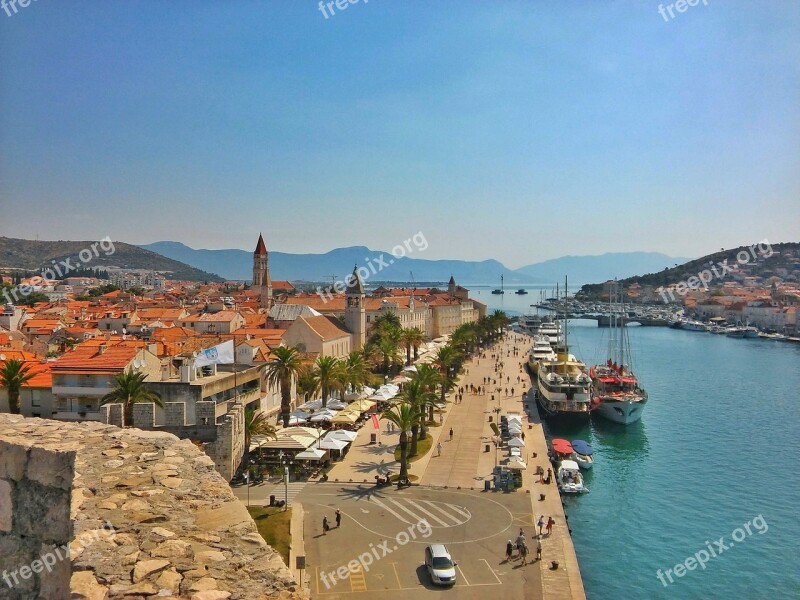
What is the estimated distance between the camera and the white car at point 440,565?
77.7 ft

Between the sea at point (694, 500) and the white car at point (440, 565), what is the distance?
7.63m

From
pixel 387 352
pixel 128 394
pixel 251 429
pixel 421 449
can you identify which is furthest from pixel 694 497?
pixel 387 352

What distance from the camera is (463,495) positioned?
34.7 meters

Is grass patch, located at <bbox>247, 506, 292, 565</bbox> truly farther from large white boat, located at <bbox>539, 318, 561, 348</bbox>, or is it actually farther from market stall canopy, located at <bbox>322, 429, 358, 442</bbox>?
large white boat, located at <bbox>539, 318, 561, 348</bbox>

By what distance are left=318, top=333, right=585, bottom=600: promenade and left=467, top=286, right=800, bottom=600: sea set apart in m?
2.41

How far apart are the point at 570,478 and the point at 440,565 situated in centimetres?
2001

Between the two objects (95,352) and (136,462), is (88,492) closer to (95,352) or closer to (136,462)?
(136,462)

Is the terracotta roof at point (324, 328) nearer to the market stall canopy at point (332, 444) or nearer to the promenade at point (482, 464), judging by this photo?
the promenade at point (482, 464)

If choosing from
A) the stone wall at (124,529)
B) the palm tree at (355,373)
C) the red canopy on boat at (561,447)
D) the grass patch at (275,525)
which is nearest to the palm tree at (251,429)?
the grass patch at (275,525)

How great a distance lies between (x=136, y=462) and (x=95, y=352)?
3545cm

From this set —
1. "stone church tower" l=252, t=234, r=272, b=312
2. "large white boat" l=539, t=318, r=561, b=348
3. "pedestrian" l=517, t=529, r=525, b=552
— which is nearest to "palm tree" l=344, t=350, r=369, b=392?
"pedestrian" l=517, t=529, r=525, b=552

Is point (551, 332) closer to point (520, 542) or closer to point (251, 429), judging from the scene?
point (251, 429)

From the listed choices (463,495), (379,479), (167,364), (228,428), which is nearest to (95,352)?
(167,364)

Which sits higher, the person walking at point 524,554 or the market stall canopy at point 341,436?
the market stall canopy at point 341,436
